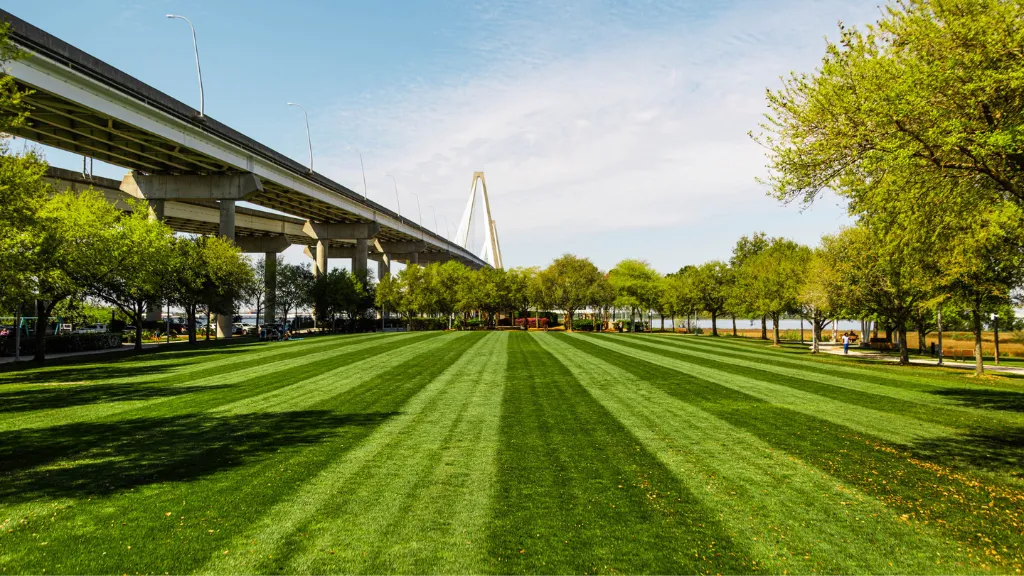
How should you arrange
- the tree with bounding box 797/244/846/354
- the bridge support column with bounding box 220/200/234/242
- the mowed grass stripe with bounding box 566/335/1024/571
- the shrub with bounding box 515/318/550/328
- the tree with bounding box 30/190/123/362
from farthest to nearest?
1. the shrub with bounding box 515/318/550/328
2. the bridge support column with bounding box 220/200/234/242
3. the tree with bounding box 797/244/846/354
4. the tree with bounding box 30/190/123/362
5. the mowed grass stripe with bounding box 566/335/1024/571

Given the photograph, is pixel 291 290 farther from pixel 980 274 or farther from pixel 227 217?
pixel 980 274

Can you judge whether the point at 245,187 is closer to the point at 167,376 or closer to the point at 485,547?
the point at 167,376

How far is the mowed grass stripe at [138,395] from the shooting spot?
11805 millimetres

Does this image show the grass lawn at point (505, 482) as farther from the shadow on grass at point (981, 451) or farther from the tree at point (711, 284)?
the tree at point (711, 284)

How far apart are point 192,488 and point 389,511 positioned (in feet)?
9.60

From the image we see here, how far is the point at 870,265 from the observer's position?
2798 centimetres

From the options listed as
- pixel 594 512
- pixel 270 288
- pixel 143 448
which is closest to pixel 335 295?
pixel 270 288

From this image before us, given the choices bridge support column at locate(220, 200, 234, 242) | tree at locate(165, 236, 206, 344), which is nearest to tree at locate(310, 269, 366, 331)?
bridge support column at locate(220, 200, 234, 242)

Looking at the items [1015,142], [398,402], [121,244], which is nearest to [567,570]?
[1015,142]

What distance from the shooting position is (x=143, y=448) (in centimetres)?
895

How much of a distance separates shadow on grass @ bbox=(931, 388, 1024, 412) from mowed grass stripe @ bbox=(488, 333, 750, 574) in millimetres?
11701

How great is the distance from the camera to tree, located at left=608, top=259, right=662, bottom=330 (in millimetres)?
79938

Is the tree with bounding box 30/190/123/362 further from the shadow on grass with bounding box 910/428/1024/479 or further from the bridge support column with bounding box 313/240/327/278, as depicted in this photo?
the bridge support column with bounding box 313/240/327/278

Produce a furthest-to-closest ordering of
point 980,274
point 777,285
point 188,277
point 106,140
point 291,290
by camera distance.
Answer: point 291,290 < point 777,285 < point 106,140 < point 188,277 < point 980,274
